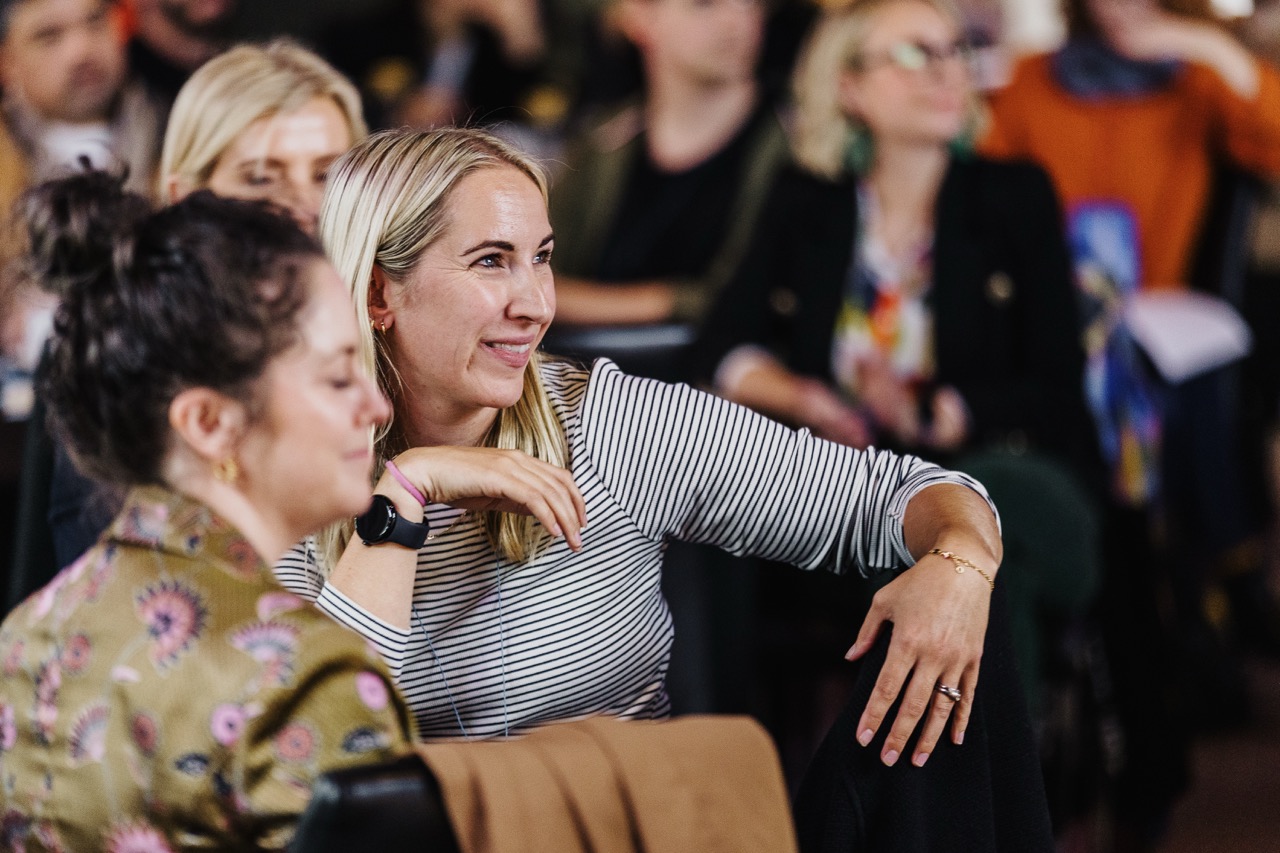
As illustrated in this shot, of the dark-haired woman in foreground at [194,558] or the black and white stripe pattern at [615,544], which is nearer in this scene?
the dark-haired woman in foreground at [194,558]

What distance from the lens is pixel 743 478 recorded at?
5.46 ft

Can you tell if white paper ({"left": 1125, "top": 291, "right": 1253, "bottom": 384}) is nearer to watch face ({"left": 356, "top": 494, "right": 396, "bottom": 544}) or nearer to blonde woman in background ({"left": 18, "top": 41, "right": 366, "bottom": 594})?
blonde woman in background ({"left": 18, "top": 41, "right": 366, "bottom": 594})

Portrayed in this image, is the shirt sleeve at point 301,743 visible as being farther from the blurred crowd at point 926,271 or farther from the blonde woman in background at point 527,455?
the blurred crowd at point 926,271

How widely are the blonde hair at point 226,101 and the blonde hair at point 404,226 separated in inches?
18.9

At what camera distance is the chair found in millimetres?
1014

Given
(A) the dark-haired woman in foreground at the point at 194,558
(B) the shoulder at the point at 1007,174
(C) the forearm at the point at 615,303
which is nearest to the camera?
(A) the dark-haired woman in foreground at the point at 194,558

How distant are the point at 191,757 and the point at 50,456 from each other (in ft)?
3.23

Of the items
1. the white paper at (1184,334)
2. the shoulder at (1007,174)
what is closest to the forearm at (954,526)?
the shoulder at (1007,174)

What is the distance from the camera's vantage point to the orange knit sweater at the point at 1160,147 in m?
3.42

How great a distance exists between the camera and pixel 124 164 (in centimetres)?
168

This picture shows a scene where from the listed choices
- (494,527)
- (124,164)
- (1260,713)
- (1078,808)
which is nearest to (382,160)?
(124,164)

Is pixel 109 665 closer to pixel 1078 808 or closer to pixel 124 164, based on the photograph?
pixel 124 164

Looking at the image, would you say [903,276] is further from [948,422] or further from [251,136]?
[251,136]

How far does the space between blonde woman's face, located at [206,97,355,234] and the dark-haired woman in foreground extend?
767mm
